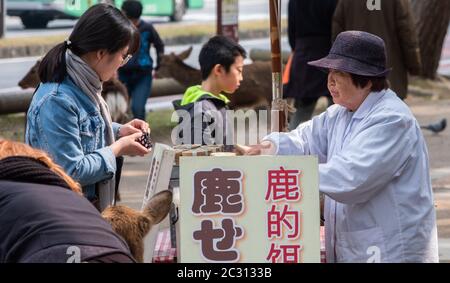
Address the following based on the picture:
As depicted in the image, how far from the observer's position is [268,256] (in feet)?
14.0

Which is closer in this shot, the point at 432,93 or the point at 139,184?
the point at 139,184

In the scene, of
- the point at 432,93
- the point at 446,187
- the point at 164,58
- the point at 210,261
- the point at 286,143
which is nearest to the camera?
the point at 210,261

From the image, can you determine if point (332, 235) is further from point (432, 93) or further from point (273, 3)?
point (432, 93)

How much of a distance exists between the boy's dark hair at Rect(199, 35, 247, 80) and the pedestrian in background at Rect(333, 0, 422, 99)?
3555mm

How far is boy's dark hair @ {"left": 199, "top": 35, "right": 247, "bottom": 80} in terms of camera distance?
20.7 feet

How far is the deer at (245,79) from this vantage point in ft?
43.2

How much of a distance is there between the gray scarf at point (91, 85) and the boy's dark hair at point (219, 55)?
135 cm

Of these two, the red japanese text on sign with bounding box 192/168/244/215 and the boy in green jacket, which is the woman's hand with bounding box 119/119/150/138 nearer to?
the boy in green jacket

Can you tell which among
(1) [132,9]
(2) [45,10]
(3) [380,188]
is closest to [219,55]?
(3) [380,188]

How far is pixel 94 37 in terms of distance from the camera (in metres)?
4.88

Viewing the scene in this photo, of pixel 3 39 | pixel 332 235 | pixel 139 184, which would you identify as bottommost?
pixel 3 39
